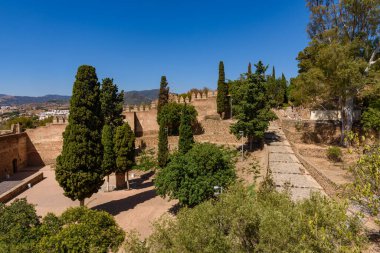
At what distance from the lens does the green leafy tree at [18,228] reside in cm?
927

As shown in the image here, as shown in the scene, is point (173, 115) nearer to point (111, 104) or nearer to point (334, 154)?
point (111, 104)

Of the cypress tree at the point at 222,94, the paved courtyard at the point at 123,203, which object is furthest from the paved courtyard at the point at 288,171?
A: the cypress tree at the point at 222,94

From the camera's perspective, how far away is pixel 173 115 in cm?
2972

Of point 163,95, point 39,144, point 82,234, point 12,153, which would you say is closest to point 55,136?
point 39,144

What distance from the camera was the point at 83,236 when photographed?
32.1 feet

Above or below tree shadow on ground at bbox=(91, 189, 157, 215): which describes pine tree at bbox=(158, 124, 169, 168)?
above

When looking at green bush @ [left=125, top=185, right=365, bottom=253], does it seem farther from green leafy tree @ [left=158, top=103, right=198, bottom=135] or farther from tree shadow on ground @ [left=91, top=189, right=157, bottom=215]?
green leafy tree @ [left=158, top=103, right=198, bottom=135]

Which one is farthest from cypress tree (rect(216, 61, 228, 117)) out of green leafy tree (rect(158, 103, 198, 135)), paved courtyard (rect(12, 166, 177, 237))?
paved courtyard (rect(12, 166, 177, 237))

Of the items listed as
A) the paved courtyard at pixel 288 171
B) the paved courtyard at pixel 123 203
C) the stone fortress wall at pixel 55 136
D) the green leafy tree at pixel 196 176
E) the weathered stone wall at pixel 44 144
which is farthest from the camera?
the weathered stone wall at pixel 44 144

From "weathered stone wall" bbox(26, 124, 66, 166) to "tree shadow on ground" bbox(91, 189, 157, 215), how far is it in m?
17.5

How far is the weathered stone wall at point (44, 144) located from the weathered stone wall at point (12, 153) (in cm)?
76

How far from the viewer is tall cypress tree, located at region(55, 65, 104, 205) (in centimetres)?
1501

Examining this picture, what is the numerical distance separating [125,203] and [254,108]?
41.7 ft

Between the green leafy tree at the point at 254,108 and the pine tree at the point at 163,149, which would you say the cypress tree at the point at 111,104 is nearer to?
the pine tree at the point at 163,149
